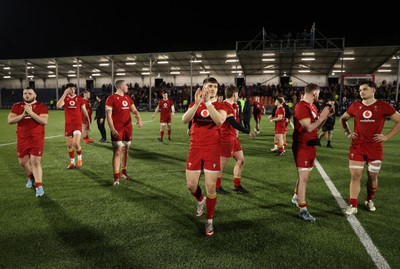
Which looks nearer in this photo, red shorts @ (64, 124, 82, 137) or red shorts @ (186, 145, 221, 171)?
red shorts @ (186, 145, 221, 171)

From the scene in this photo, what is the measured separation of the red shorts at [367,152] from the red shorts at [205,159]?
2.51m

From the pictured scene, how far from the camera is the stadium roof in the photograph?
2928cm

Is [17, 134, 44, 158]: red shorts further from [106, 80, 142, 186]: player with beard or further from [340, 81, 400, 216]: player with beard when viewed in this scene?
[340, 81, 400, 216]: player with beard

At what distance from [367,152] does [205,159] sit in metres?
2.81

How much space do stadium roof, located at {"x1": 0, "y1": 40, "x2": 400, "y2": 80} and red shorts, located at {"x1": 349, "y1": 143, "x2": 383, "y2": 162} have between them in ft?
81.9

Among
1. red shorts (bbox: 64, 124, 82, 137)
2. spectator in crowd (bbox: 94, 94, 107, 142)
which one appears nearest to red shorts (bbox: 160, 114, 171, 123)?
spectator in crowd (bbox: 94, 94, 107, 142)

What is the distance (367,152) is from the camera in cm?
470

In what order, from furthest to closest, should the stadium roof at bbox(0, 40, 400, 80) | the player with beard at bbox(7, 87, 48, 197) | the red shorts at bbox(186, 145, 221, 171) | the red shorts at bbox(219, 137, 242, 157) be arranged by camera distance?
the stadium roof at bbox(0, 40, 400, 80), the red shorts at bbox(219, 137, 242, 157), the player with beard at bbox(7, 87, 48, 197), the red shorts at bbox(186, 145, 221, 171)

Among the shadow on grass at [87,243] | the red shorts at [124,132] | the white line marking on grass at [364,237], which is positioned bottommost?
the shadow on grass at [87,243]

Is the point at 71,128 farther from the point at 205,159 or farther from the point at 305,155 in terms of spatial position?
the point at 305,155

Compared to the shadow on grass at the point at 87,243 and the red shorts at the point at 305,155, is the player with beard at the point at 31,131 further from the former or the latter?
the red shorts at the point at 305,155

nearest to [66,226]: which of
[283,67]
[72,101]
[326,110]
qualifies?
[326,110]

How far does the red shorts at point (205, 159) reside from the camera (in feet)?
12.8

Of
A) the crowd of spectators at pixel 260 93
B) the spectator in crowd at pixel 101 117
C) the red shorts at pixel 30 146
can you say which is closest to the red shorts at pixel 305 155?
the red shorts at pixel 30 146
